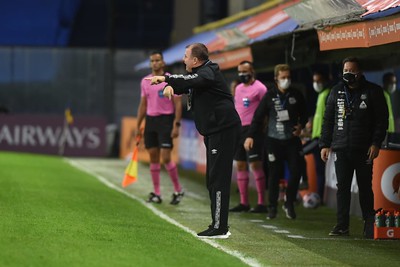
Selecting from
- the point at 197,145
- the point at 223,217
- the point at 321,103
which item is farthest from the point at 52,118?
the point at 223,217

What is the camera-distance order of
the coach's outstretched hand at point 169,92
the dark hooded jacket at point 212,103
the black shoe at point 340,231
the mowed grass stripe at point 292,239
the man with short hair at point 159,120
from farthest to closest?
1. the man with short hair at point 159,120
2. the black shoe at point 340,231
3. the dark hooded jacket at point 212,103
4. the coach's outstretched hand at point 169,92
5. the mowed grass stripe at point 292,239

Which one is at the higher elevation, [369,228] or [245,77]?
[245,77]

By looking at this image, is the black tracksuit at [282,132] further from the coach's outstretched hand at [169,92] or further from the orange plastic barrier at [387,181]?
the coach's outstretched hand at [169,92]

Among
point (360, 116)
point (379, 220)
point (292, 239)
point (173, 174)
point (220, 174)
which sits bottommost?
point (292, 239)

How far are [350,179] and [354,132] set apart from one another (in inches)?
21.7

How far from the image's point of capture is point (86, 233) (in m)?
11.8

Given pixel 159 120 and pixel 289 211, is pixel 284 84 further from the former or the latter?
pixel 159 120

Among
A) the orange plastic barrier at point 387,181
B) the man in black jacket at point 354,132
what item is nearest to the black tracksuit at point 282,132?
the orange plastic barrier at point 387,181

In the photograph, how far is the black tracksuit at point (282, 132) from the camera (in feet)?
51.4

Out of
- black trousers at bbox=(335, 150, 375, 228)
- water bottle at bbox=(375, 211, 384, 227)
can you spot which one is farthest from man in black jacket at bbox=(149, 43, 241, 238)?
water bottle at bbox=(375, 211, 384, 227)

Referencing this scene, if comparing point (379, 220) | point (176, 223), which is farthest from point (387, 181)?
point (176, 223)

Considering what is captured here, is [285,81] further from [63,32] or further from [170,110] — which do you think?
[63,32]

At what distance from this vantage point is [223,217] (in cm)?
1247

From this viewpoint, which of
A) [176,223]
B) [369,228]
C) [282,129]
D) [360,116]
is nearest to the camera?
[360,116]
